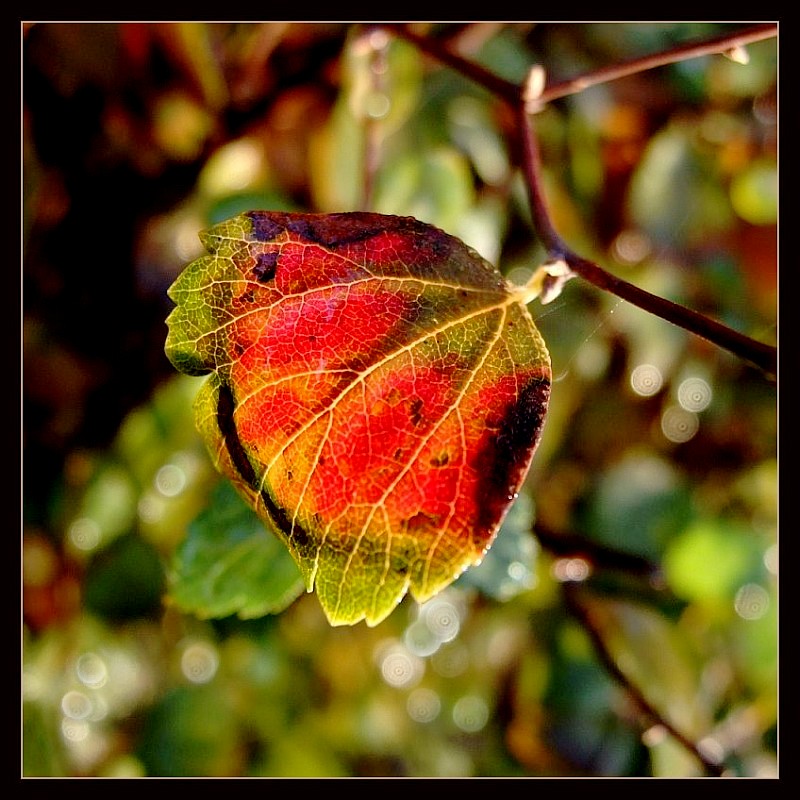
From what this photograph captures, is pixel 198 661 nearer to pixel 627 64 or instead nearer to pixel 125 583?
pixel 125 583

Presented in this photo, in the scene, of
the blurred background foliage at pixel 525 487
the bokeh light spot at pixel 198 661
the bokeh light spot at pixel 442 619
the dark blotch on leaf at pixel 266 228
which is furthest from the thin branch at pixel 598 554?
the dark blotch on leaf at pixel 266 228

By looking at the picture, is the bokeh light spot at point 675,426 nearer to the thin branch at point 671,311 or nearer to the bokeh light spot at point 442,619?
the bokeh light spot at point 442,619

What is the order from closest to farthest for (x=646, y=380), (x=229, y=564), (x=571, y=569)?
(x=229, y=564), (x=571, y=569), (x=646, y=380)

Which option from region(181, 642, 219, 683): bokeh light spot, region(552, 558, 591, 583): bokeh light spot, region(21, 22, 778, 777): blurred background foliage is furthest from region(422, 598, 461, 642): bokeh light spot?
region(181, 642, 219, 683): bokeh light spot

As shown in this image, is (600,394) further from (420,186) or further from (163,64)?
(163,64)

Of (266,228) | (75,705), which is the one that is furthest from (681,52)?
(75,705)

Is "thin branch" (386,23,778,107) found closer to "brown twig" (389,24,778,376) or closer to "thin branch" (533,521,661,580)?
"brown twig" (389,24,778,376)
